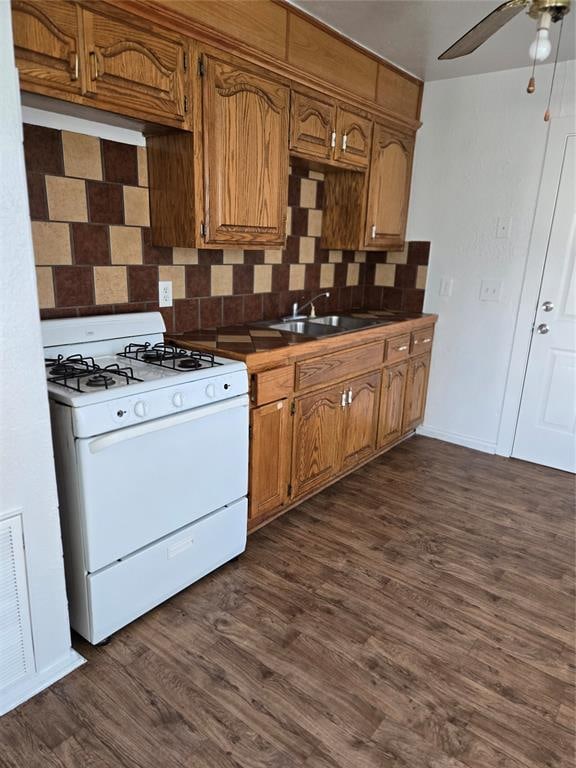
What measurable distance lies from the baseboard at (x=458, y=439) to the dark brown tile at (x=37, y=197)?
2936 millimetres

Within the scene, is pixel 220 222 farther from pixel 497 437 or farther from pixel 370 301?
pixel 497 437

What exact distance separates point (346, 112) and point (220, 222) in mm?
Result: 1139

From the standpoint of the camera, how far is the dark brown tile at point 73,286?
6.53ft

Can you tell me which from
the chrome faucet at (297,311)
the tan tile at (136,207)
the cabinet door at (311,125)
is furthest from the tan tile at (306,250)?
the tan tile at (136,207)

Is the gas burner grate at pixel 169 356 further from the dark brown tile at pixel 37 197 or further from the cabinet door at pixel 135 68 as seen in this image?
the cabinet door at pixel 135 68

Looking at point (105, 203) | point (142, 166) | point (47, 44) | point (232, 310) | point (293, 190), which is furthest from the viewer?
point (293, 190)

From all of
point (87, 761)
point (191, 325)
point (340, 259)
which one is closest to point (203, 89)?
point (191, 325)

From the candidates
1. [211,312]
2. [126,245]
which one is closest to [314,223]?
[211,312]

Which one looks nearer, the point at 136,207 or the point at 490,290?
the point at 136,207

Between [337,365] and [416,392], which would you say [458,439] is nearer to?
Result: [416,392]

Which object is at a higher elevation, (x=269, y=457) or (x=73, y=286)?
(x=73, y=286)

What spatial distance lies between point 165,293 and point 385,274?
1967 millimetres

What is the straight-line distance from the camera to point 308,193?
10.4 ft

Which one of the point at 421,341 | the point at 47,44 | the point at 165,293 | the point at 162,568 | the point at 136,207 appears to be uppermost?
the point at 47,44
